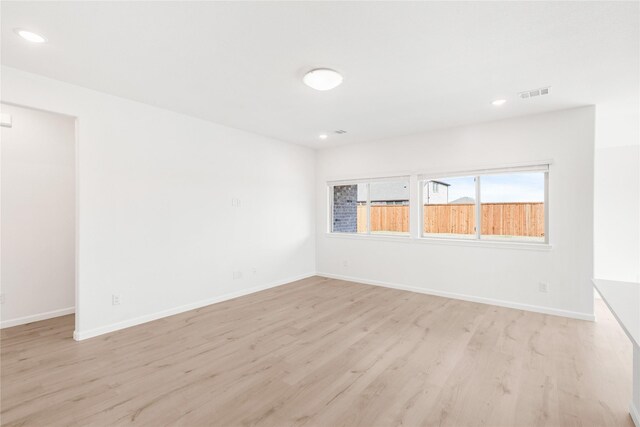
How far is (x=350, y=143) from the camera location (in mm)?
5469

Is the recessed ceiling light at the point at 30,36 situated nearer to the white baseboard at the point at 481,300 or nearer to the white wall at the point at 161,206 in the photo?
the white wall at the point at 161,206

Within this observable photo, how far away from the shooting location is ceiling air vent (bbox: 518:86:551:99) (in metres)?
3.04

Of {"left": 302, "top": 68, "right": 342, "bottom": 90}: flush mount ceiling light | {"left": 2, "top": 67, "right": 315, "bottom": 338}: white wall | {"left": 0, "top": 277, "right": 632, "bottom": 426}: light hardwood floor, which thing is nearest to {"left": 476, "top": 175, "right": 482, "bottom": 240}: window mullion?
{"left": 0, "top": 277, "right": 632, "bottom": 426}: light hardwood floor

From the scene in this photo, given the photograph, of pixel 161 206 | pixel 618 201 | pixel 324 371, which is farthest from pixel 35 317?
pixel 618 201

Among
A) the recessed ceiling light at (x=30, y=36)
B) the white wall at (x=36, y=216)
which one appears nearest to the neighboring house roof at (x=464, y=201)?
the recessed ceiling light at (x=30, y=36)

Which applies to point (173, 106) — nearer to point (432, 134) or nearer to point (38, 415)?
point (38, 415)

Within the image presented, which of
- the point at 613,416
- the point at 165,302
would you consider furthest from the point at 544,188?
the point at 165,302

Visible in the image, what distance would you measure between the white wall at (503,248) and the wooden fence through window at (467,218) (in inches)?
9.6

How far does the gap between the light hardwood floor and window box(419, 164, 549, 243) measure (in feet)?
3.90

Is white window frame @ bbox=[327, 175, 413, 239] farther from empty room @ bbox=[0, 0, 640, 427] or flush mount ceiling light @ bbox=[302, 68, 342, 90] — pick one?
flush mount ceiling light @ bbox=[302, 68, 342, 90]

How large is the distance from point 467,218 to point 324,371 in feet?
10.8

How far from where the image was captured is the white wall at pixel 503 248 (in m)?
3.56

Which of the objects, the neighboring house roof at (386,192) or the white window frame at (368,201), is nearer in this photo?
the white window frame at (368,201)

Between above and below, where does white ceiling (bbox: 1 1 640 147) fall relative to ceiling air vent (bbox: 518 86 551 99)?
above
